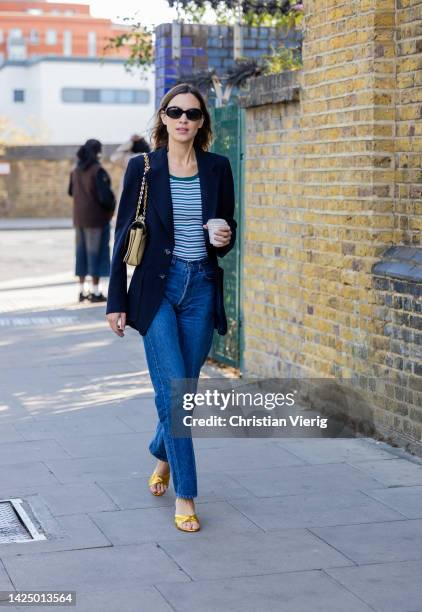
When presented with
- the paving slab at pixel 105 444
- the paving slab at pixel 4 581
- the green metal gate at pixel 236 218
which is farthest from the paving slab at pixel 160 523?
the green metal gate at pixel 236 218

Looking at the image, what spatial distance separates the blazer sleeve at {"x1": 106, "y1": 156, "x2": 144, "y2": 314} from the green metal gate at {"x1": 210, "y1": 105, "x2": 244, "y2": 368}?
3.67 meters

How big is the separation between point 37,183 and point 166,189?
31.7 metres

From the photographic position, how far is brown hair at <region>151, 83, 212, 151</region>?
5.62 metres

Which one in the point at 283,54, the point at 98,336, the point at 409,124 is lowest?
the point at 98,336

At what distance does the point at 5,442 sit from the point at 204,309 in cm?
220

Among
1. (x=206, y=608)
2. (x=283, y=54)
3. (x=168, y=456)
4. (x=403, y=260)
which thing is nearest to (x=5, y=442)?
(x=168, y=456)

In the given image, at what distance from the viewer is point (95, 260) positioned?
14562 mm

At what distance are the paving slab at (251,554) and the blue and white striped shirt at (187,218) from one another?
1.26 meters

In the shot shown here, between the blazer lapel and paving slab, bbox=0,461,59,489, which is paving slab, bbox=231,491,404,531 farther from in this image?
the blazer lapel

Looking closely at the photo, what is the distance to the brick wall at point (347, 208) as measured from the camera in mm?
6867

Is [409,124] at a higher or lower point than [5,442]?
higher

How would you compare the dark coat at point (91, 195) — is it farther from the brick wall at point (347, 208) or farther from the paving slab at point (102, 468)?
the paving slab at point (102, 468)

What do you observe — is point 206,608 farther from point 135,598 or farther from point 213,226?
point 213,226

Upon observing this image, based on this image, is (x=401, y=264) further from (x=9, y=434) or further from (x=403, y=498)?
(x=9, y=434)
